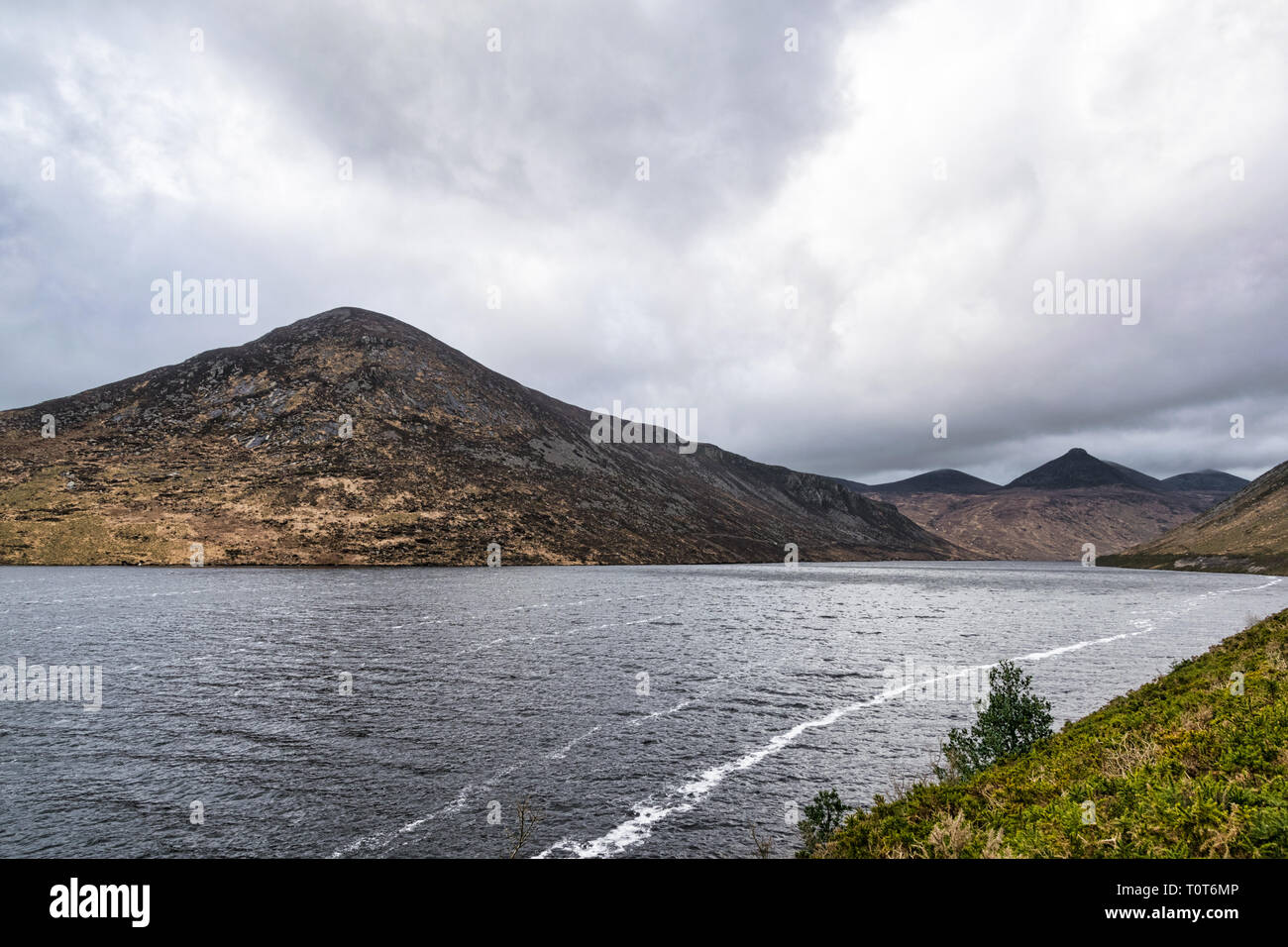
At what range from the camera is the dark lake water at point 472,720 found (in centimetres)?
1755

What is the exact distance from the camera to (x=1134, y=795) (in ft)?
36.9

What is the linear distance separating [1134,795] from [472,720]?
78.9 ft

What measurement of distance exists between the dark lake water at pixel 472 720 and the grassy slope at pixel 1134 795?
16.0ft

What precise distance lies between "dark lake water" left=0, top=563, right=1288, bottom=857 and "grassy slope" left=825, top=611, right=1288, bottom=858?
16.0ft

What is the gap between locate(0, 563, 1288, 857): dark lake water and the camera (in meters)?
17.5

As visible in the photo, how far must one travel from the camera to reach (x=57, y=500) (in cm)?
14488

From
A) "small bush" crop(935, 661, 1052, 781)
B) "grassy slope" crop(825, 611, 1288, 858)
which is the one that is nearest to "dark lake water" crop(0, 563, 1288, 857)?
"small bush" crop(935, 661, 1052, 781)

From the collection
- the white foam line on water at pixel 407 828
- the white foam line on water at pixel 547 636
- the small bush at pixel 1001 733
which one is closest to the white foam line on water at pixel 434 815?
the white foam line on water at pixel 407 828

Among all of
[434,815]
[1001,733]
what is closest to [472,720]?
[434,815]

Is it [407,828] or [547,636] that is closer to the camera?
[407,828]

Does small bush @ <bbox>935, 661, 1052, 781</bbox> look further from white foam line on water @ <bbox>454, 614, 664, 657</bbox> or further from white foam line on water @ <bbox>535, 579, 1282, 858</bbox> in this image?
white foam line on water @ <bbox>454, 614, 664, 657</bbox>

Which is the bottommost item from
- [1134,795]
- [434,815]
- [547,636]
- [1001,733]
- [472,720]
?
[547,636]

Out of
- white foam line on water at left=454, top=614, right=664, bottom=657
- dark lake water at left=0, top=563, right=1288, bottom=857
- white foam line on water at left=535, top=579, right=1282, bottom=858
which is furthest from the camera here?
white foam line on water at left=454, top=614, right=664, bottom=657

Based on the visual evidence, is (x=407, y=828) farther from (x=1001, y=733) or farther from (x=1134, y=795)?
(x=1001, y=733)
